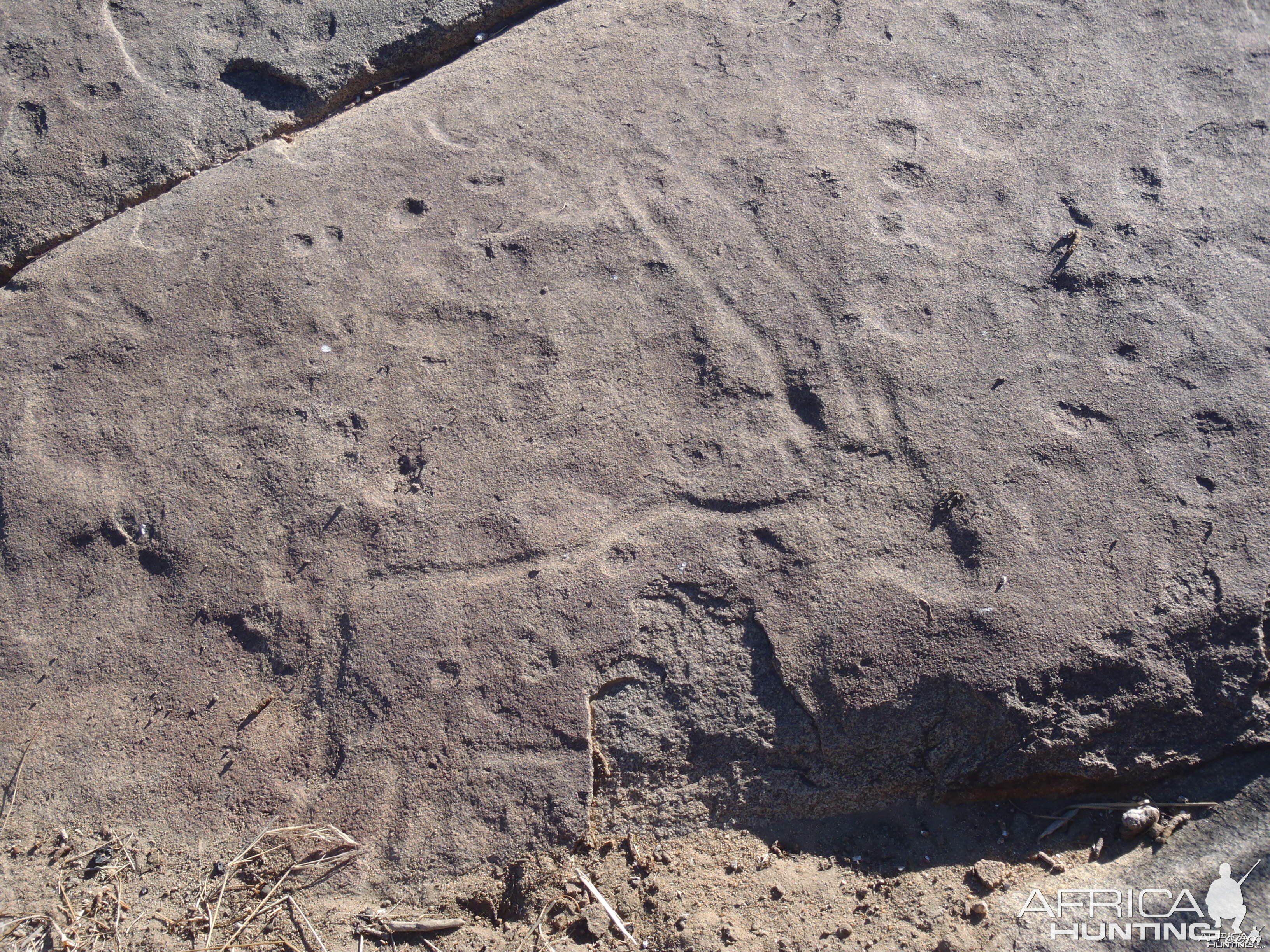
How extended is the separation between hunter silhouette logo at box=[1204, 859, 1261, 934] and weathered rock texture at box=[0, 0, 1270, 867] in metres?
0.21

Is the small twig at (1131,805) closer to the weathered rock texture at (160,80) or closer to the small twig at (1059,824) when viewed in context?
the small twig at (1059,824)

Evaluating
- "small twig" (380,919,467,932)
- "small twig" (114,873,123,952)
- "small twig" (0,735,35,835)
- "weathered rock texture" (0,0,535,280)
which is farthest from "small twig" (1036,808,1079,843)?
"weathered rock texture" (0,0,535,280)

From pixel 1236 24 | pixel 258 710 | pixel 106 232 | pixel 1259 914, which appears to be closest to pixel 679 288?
pixel 258 710

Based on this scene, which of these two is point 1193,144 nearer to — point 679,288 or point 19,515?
point 679,288

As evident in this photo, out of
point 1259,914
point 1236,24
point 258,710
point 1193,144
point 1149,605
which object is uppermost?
point 1236,24

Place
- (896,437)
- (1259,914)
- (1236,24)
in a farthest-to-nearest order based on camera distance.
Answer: (1236,24) < (896,437) < (1259,914)

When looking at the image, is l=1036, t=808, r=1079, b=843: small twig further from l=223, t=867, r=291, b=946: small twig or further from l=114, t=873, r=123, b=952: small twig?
l=114, t=873, r=123, b=952: small twig

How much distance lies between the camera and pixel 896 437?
2.04 m

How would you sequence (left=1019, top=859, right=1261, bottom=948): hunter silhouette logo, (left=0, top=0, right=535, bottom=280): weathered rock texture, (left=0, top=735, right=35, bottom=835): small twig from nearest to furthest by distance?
1. (left=1019, top=859, right=1261, bottom=948): hunter silhouette logo
2. (left=0, top=735, right=35, bottom=835): small twig
3. (left=0, top=0, right=535, bottom=280): weathered rock texture

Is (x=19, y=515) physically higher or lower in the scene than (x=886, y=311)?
lower

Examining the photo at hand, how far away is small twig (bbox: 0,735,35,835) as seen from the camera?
1.85m

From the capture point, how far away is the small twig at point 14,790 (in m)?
1.85

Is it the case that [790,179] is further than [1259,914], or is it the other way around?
[790,179]

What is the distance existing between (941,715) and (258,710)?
136cm
